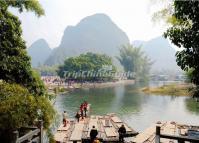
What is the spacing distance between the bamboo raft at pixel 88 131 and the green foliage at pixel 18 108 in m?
7.05

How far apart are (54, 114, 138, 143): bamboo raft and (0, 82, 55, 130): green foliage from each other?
7.05 metres

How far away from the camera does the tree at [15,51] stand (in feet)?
61.5

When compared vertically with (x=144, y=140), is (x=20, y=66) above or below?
above

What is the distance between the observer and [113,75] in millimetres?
145750

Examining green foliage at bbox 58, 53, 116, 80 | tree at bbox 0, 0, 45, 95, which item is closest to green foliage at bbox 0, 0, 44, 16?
tree at bbox 0, 0, 45, 95

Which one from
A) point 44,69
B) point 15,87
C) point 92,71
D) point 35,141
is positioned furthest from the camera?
point 44,69

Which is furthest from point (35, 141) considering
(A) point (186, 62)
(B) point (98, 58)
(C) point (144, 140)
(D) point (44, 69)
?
(D) point (44, 69)

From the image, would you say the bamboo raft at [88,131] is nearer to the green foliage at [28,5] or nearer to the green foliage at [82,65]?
the green foliage at [28,5]

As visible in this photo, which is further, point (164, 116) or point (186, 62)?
point (164, 116)

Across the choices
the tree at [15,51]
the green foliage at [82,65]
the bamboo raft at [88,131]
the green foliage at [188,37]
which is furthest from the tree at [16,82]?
the green foliage at [82,65]

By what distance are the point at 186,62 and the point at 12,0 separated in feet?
41.4

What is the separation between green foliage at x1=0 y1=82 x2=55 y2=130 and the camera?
14945mm

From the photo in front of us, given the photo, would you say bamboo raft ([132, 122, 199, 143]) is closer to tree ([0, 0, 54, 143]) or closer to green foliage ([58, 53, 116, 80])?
tree ([0, 0, 54, 143])

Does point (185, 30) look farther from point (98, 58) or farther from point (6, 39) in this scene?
point (98, 58)
